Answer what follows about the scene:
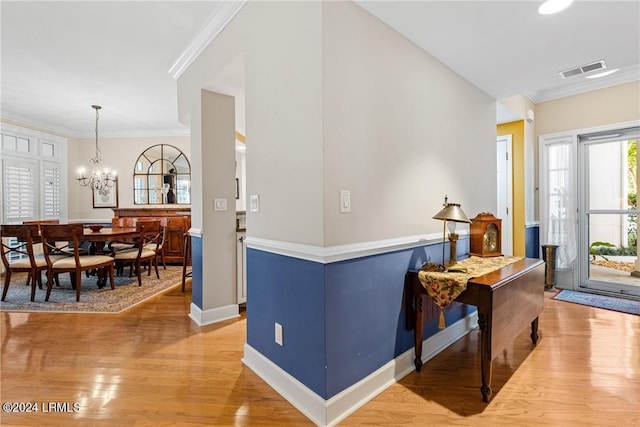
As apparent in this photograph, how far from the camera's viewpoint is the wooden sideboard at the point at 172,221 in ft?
18.5

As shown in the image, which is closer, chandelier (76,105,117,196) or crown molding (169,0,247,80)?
crown molding (169,0,247,80)

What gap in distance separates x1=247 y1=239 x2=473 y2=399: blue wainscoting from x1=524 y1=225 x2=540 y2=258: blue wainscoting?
275 centimetres

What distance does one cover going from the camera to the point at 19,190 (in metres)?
5.16

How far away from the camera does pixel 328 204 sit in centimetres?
163

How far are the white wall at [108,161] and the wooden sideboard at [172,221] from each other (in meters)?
0.45

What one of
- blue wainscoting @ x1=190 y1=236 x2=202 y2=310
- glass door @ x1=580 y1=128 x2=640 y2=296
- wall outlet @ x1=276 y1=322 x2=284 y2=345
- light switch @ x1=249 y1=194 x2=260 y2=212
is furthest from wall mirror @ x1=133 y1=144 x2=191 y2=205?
glass door @ x1=580 y1=128 x2=640 y2=296

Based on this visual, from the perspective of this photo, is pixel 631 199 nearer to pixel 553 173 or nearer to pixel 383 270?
pixel 553 173

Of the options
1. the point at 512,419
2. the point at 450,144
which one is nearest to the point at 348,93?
the point at 450,144

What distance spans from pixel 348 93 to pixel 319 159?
43 cm

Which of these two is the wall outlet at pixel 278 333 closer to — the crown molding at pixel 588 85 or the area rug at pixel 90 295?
the area rug at pixel 90 295

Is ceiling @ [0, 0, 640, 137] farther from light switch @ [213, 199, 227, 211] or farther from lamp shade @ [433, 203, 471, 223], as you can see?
light switch @ [213, 199, 227, 211]

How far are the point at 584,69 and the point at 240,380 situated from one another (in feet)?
12.1

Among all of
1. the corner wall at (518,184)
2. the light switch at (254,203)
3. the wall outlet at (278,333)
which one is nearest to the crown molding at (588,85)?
the corner wall at (518,184)

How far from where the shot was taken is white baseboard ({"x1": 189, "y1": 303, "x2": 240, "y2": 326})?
9.63ft
